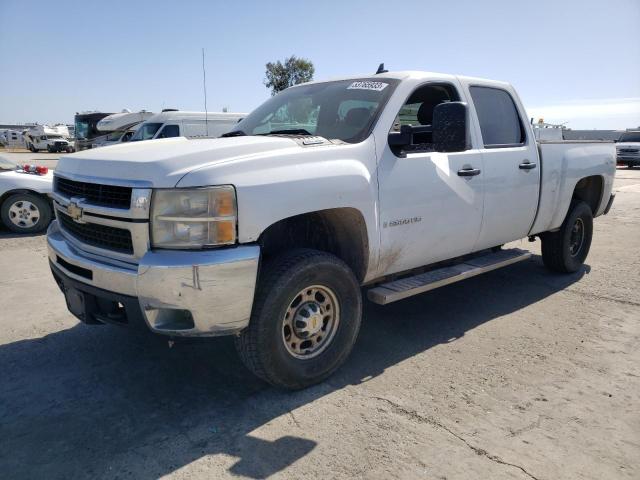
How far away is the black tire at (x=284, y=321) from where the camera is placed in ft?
9.24

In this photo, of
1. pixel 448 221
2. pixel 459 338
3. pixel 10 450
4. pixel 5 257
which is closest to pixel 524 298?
pixel 459 338

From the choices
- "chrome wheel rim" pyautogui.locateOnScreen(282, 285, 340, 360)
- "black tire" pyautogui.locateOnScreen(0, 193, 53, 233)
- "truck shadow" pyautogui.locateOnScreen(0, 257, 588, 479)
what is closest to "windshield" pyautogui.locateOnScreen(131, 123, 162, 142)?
"black tire" pyautogui.locateOnScreen(0, 193, 53, 233)

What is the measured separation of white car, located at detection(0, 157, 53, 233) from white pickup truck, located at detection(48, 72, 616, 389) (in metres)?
5.20

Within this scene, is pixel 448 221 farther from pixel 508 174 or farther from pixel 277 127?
pixel 277 127

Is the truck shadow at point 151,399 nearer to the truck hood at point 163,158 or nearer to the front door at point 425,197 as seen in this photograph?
the front door at point 425,197

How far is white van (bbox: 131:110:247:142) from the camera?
16.2 m

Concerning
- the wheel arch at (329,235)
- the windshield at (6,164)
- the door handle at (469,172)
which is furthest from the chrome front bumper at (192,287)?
the windshield at (6,164)

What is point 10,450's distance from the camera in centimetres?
253

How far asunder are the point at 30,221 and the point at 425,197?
7.06 m

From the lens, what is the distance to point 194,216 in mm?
2564

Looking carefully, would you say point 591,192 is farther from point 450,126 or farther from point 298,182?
point 298,182

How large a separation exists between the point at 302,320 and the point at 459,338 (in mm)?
1563

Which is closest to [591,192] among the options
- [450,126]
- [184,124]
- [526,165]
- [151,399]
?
[526,165]

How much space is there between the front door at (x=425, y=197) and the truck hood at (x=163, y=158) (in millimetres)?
796
